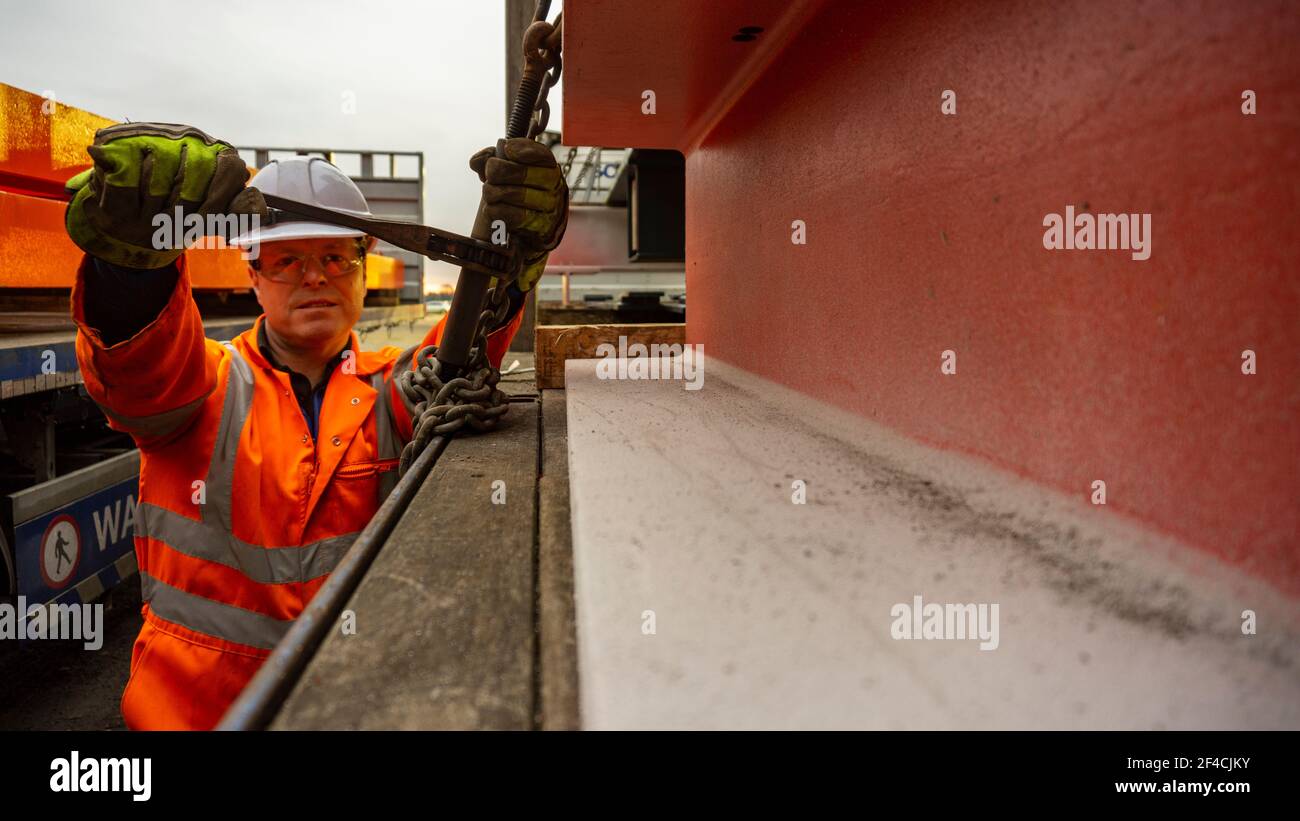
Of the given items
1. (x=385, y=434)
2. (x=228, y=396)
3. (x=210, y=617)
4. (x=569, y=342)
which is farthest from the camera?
(x=569, y=342)

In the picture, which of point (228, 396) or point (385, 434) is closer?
point (228, 396)

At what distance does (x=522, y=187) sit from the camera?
2219 millimetres

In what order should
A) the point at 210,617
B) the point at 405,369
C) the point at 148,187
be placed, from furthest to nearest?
the point at 405,369
the point at 210,617
the point at 148,187

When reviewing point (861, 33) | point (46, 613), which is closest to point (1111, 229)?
point (861, 33)

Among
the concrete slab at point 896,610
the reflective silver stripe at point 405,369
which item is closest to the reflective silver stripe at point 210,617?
the reflective silver stripe at point 405,369

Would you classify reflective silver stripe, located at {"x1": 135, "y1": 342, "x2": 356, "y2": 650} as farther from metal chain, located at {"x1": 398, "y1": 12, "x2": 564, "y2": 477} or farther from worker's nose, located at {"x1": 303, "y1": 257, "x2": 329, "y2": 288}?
worker's nose, located at {"x1": 303, "y1": 257, "x2": 329, "y2": 288}

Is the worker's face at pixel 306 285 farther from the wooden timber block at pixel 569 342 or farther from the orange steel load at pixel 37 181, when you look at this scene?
the wooden timber block at pixel 569 342

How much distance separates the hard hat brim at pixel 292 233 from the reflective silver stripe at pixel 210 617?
1012mm

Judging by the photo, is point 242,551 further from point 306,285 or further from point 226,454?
point 306,285

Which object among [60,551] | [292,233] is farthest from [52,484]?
[292,233]

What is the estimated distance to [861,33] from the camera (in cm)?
158

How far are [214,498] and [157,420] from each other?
27 centimetres

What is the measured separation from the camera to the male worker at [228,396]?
1.71 meters

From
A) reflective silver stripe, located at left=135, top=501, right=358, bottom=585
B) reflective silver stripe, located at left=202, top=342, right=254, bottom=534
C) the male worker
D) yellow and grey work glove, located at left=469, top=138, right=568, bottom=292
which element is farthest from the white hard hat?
reflective silver stripe, located at left=135, top=501, right=358, bottom=585
